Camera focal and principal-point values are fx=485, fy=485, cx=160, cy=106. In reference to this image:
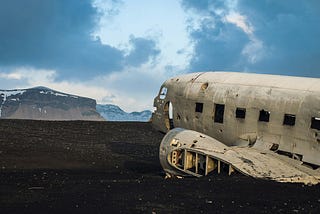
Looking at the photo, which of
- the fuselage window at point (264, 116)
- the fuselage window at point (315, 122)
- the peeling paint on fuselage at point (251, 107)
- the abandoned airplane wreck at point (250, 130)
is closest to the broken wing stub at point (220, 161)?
the abandoned airplane wreck at point (250, 130)

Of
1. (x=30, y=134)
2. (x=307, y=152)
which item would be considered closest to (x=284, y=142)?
(x=307, y=152)

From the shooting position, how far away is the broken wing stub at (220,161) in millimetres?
16500

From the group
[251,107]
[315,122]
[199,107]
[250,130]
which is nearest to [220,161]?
[250,130]

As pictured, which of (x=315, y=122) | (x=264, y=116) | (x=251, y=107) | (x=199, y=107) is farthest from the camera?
(x=199, y=107)

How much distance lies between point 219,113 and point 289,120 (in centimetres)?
337

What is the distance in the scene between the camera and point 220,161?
680 inches

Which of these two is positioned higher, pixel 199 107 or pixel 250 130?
pixel 199 107

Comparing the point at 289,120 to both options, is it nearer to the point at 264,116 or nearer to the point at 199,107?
the point at 264,116

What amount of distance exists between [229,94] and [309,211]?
8651 mm

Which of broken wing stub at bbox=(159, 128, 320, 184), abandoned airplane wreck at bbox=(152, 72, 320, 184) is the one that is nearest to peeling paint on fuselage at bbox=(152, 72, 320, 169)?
abandoned airplane wreck at bbox=(152, 72, 320, 184)

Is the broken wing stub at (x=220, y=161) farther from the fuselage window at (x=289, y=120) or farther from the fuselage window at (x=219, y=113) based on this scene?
the fuselage window at (x=219, y=113)

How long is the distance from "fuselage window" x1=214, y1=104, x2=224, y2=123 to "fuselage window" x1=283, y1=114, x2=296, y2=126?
301 cm

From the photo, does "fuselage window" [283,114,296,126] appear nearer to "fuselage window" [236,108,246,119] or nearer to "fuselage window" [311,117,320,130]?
"fuselage window" [311,117,320,130]

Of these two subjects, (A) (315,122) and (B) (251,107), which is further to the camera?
(B) (251,107)
